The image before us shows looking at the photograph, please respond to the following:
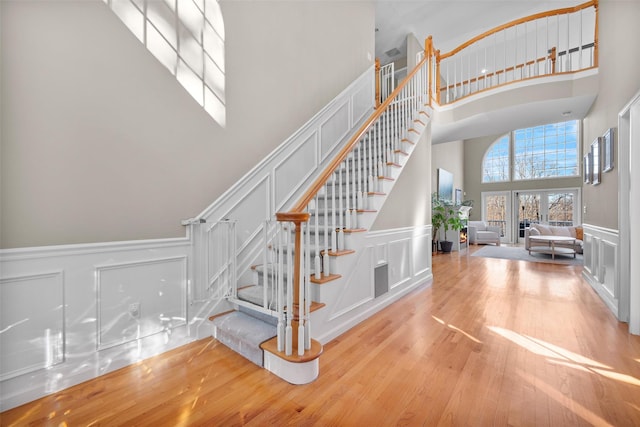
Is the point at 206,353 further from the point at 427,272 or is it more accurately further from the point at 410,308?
the point at 427,272

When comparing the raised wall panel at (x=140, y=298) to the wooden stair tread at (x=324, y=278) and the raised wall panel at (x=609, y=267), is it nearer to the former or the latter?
the wooden stair tread at (x=324, y=278)

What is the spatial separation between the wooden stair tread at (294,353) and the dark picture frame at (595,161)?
413 centimetres

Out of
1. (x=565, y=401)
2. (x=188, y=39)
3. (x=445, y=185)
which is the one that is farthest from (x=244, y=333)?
(x=445, y=185)

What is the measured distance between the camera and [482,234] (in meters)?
9.39

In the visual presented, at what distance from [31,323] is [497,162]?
12535 millimetres

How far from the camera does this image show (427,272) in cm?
431

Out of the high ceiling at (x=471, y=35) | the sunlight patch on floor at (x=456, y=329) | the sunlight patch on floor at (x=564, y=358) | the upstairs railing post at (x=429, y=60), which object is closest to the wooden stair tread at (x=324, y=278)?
the sunlight patch on floor at (x=456, y=329)

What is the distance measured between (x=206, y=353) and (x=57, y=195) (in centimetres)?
147

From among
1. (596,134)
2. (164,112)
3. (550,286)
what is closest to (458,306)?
(550,286)

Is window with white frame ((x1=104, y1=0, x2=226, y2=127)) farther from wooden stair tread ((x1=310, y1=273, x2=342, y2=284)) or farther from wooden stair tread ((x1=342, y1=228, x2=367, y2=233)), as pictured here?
wooden stair tread ((x1=310, y1=273, x2=342, y2=284))

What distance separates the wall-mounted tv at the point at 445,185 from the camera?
855cm

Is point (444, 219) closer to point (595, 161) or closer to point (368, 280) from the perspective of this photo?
point (595, 161)

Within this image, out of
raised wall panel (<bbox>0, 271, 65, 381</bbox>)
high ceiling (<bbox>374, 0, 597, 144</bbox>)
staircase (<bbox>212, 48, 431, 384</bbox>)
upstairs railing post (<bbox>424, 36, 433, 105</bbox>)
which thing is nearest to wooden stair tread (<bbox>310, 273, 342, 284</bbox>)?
staircase (<bbox>212, 48, 431, 384</bbox>)

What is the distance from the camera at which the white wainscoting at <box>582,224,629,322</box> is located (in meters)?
2.80
